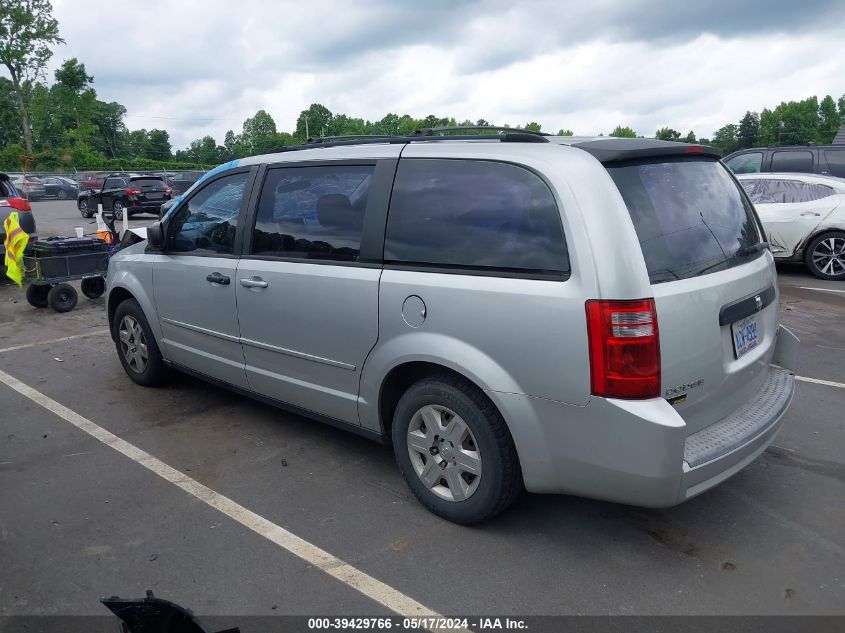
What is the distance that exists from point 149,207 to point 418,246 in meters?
21.9

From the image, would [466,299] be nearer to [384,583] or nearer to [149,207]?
[384,583]

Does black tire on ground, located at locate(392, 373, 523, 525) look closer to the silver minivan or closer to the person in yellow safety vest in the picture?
→ the silver minivan

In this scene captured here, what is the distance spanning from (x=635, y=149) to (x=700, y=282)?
669mm

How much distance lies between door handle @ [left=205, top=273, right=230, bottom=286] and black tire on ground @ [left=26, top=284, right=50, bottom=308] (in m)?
5.44

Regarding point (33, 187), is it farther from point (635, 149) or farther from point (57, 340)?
point (635, 149)

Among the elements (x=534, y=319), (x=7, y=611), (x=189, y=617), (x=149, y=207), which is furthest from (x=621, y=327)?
(x=149, y=207)

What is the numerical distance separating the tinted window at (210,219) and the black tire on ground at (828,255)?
8.90m

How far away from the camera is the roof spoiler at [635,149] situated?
2.99 m

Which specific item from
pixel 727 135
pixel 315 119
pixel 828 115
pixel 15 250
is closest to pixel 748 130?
pixel 727 135

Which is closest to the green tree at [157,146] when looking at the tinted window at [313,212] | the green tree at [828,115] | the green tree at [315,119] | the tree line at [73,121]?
the tree line at [73,121]

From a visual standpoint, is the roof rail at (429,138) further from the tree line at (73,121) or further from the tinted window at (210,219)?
the tree line at (73,121)

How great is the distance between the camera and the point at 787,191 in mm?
10211

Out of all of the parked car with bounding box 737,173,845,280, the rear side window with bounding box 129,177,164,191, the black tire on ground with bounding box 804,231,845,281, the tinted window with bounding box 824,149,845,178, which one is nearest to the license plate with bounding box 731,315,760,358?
the parked car with bounding box 737,173,845,280

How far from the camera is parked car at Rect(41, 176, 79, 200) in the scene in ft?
117
